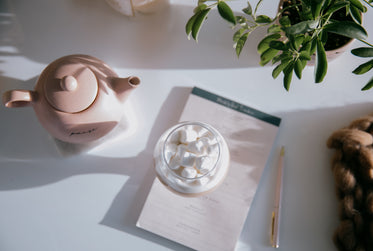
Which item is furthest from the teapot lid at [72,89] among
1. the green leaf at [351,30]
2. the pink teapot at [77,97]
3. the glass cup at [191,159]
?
the green leaf at [351,30]

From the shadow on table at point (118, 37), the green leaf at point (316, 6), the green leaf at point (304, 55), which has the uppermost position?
the green leaf at point (316, 6)

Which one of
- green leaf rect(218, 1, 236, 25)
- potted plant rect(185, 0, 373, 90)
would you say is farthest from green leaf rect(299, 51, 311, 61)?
green leaf rect(218, 1, 236, 25)

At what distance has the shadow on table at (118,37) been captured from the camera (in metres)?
0.74

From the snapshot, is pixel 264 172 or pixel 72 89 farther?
pixel 264 172

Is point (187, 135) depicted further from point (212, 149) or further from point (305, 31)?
point (305, 31)

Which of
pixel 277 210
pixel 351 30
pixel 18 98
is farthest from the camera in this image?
pixel 277 210

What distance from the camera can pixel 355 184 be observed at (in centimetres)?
63

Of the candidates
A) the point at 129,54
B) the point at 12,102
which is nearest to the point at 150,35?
the point at 129,54

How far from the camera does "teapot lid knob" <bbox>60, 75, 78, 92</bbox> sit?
532 mm

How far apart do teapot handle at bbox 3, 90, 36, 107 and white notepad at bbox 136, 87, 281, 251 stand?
285 millimetres

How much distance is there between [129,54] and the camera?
75 centimetres

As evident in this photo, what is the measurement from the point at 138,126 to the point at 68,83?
22 cm

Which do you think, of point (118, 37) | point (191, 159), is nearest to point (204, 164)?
point (191, 159)

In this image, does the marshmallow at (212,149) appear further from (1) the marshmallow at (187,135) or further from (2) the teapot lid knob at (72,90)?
(2) the teapot lid knob at (72,90)
